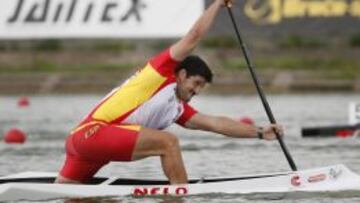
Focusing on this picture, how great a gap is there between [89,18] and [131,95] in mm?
20271

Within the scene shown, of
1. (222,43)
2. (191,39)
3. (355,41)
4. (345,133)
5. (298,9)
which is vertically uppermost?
(222,43)

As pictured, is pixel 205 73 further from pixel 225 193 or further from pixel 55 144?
pixel 55 144

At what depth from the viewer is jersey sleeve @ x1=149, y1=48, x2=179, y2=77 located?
47.6 ft

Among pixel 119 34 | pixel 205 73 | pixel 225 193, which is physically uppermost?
pixel 119 34

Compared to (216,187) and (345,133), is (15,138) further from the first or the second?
(216,187)

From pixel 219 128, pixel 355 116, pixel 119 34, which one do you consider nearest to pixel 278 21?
pixel 119 34

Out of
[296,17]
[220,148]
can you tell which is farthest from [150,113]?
[296,17]

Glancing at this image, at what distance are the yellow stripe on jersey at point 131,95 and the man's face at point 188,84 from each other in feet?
0.75

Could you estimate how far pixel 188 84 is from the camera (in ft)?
48.4

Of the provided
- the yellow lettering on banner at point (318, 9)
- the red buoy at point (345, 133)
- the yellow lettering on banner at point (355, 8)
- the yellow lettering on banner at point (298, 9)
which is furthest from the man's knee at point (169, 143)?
the yellow lettering on banner at point (355, 8)

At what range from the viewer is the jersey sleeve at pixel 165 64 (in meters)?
14.5

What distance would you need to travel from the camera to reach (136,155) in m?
14.8

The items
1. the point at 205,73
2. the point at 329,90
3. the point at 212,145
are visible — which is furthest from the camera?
the point at 329,90

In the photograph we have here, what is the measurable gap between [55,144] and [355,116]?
516cm
